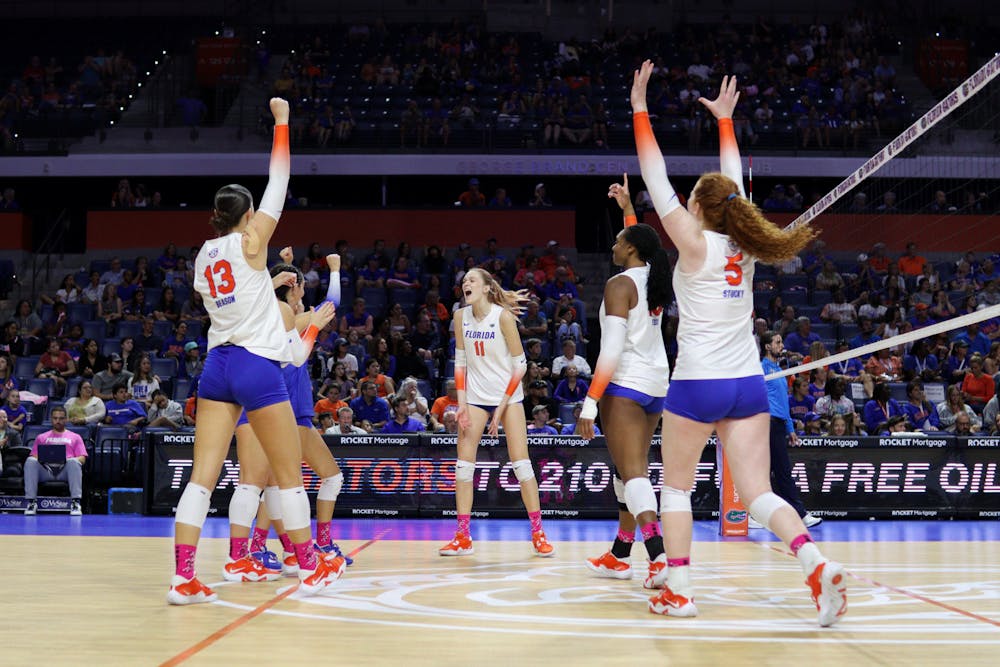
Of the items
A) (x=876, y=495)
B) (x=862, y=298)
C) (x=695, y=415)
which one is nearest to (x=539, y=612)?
(x=695, y=415)

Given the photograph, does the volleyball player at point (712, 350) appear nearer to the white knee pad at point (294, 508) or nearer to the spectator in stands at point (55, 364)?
the white knee pad at point (294, 508)

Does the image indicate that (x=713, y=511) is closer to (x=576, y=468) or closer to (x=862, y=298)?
(x=576, y=468)

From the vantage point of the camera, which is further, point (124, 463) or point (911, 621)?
point (124, 463)

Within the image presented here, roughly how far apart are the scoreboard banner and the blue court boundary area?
0.88 feet

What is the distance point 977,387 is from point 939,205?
7.14 metres

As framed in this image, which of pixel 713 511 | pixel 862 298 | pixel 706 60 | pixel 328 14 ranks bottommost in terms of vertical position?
pixel 713 511

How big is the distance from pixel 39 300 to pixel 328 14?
1189 cm

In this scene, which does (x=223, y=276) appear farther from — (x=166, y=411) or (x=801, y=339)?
(x=801, y=339)

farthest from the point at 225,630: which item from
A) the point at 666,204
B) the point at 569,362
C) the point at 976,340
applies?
the point at 976,340

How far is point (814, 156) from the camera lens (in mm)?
22562

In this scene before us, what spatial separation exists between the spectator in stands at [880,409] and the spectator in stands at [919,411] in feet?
0.43

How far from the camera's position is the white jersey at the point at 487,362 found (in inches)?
342

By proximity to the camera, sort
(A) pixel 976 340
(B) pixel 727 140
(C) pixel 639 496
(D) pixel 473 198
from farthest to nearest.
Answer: (D) pixel 473 198, (A) pixel 976 340, (C) pixel 639 496, (B) pixel 727 140

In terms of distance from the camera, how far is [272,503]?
717 cm
